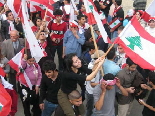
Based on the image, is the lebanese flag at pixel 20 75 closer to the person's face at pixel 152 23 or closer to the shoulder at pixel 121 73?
the shoulder at pixel 121 73

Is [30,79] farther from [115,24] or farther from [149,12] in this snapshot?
[115,24]

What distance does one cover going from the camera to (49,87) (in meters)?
4.28

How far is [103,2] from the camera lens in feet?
30.9

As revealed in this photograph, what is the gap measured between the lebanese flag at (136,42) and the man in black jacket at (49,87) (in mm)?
1103

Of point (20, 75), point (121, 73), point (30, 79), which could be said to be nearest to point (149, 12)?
point (121, 73)

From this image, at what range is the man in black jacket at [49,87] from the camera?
407cm

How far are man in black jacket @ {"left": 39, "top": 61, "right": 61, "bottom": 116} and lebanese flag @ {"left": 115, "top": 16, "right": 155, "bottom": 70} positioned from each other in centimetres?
110

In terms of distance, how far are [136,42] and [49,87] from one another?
1.56 metres

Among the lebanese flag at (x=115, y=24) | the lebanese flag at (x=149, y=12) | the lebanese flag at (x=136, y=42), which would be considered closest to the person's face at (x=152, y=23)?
the lebanese flag at (x=149, y=12)

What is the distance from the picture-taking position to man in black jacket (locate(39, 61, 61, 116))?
160 inches

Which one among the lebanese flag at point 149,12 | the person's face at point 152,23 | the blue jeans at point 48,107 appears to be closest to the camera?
the blue jeans at point 48,107

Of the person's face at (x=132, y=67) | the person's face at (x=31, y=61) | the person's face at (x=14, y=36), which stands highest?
the person's face at (x=14, y=36)

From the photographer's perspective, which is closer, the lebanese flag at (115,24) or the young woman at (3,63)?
the young woman at (3,63)

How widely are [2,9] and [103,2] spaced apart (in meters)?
3.58
